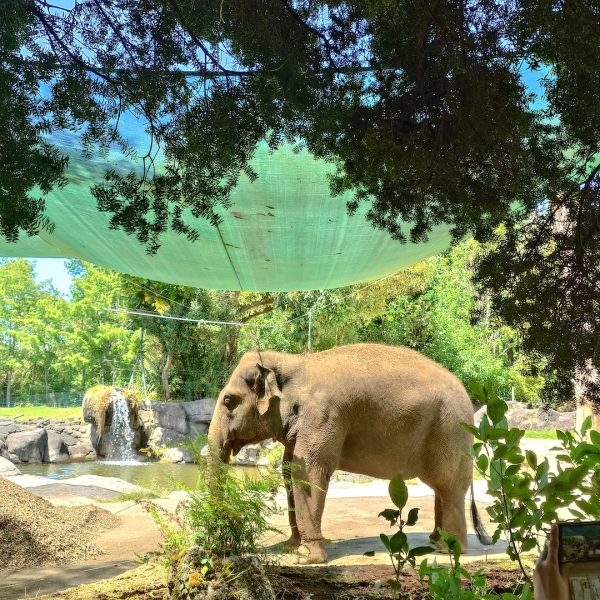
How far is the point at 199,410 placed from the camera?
19.0 meters

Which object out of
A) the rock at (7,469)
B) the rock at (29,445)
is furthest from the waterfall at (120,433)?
A: the rock at (7,469)

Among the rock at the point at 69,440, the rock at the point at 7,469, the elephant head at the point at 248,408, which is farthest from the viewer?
the rock at the point at 69,440

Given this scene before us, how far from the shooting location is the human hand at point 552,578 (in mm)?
892

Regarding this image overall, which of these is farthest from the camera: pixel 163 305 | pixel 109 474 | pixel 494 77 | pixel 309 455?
pixel 163 305

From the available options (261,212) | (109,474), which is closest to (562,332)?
(261,212)

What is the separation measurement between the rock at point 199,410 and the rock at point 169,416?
0.55ft

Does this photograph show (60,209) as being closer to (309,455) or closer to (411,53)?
(309,455)

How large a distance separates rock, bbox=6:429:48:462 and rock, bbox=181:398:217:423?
3.64m

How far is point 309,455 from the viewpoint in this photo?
14.9 ft

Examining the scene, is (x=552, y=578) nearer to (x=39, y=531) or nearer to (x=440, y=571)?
(x=440, y=571)

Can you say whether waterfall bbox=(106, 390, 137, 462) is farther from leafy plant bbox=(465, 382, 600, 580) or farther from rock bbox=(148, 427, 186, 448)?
leafy plant bbox=(465, 382, 600, 580)

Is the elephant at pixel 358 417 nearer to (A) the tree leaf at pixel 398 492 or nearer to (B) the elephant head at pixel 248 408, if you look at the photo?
(B) the elephant head at pixel 248 408

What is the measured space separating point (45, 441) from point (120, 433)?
1859mm

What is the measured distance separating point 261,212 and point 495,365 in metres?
16.2
